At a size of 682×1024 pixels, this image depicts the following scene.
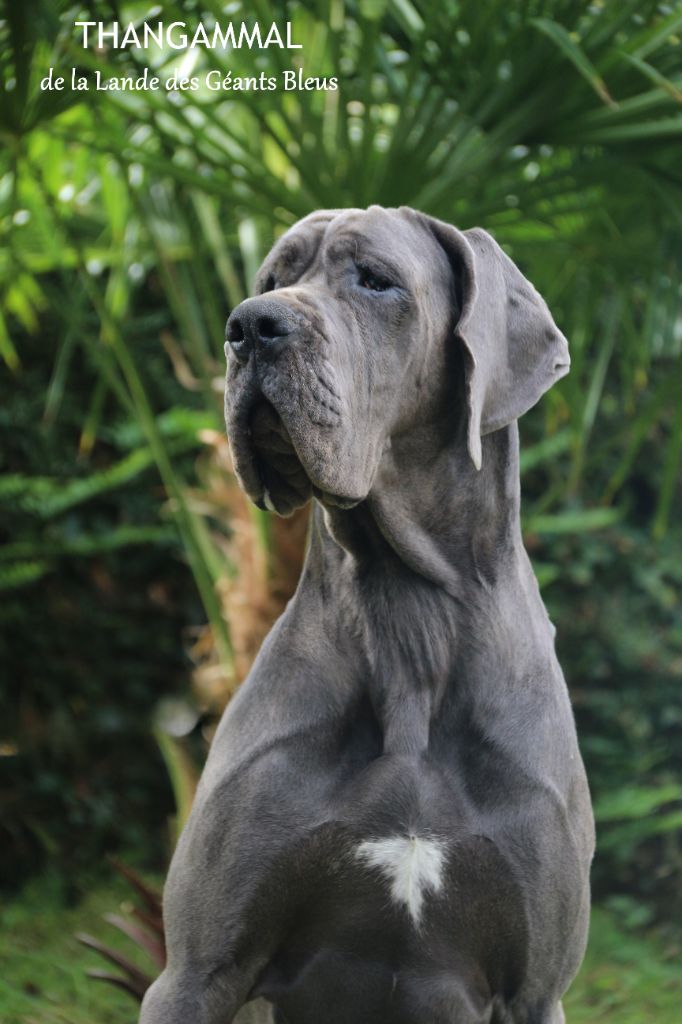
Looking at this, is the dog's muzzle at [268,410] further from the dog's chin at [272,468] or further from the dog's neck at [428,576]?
the dog's neck at [428,576]

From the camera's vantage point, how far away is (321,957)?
1848mm

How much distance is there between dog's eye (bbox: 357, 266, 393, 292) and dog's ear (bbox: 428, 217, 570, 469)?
12 centimetres

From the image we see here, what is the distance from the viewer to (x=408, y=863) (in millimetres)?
1785

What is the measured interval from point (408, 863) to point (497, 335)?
0.76 m

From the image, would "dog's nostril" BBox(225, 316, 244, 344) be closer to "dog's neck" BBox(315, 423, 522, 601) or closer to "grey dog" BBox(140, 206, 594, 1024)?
"grey dog" BBox(140, 206, 594, 1024)

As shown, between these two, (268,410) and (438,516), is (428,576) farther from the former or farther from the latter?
(268,410)

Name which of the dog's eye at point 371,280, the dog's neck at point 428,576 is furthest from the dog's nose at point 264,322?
the dog's neck at point 428,576

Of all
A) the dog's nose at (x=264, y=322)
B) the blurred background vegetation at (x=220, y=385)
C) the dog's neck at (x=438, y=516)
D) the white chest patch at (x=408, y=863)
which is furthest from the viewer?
the blurred background vegetation at (x=220, y=385)

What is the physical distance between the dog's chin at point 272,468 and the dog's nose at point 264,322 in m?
0.08

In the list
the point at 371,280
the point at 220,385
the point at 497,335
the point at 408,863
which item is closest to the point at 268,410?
the point at 371,280

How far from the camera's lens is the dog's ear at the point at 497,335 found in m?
1.83

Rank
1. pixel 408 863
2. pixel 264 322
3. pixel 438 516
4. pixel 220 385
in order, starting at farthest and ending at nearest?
pixel 220 385
pixel 438 516
pixel 408 863
pixel 264 322

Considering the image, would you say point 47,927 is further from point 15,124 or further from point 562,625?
point 15,124

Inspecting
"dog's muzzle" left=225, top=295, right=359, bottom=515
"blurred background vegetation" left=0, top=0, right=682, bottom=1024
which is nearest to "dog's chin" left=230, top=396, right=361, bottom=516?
"dog's muzzle" left=225, top=295, right=359, bottom=515
